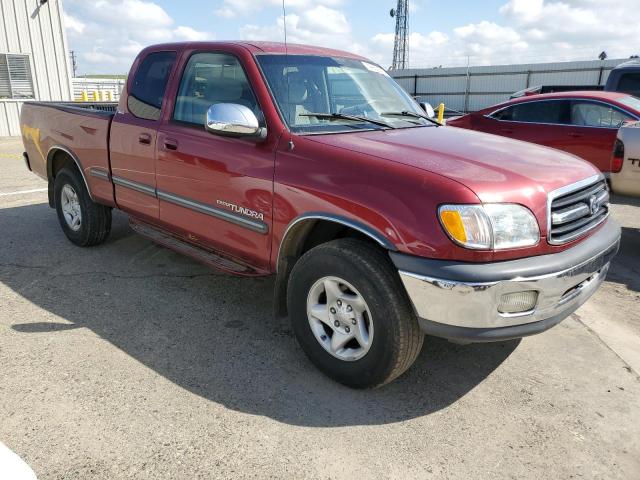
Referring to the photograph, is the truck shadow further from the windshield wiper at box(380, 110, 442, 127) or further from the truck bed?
the windshield wiper at box(380, 110, 442, 127)

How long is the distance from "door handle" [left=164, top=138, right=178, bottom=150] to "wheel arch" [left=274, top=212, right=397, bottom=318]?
1.24m

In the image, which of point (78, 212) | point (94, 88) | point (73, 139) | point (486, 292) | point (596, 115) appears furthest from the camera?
point (94, 88)

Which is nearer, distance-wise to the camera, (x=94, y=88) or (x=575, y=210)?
(x=575, y=210)

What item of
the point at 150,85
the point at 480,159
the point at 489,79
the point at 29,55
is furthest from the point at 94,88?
the point at 480,159

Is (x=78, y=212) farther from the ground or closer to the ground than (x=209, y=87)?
closer to the ground

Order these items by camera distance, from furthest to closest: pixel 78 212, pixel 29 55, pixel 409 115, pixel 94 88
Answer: pixel 94 88 → pixel 29 55 → pixel 78 212 → pixel 409 115

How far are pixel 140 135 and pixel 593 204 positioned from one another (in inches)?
129

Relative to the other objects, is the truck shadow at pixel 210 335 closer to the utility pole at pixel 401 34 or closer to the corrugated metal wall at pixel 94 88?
the corrugated metal wall at pixel 94 88

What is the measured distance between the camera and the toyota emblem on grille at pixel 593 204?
9.90ft

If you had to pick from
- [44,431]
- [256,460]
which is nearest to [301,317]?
[256,460]

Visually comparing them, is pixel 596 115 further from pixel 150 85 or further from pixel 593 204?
pixel 150 85

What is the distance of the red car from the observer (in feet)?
21.8

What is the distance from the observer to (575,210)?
2842 mm

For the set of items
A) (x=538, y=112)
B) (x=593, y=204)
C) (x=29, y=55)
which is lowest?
(x=593, y=204)
